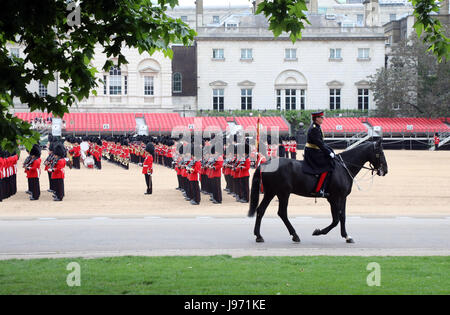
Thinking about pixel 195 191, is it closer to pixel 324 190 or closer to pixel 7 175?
pixel 7 175

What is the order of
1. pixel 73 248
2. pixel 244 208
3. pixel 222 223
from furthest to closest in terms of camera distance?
pixel 244 208
pixel 222 223
pixel 73 248

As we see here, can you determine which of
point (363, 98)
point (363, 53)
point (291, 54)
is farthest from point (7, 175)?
point (363, 53)

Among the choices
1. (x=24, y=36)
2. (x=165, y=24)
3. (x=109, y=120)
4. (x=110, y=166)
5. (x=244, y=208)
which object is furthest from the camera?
(x=109, y=120)

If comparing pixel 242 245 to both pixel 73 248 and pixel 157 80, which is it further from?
pixel 157 80

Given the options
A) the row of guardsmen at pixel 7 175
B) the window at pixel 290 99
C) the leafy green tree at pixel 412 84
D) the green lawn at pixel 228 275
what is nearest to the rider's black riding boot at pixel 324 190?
the green lawn at pixel 228 275

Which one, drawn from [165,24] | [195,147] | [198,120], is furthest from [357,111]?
[165,24]

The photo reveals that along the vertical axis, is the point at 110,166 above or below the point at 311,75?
below

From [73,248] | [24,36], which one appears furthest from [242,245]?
[24,36]

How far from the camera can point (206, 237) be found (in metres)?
13.9

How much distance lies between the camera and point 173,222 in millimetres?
16359

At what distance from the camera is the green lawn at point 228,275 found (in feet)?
27.2

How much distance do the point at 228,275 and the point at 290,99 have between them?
6351cm
